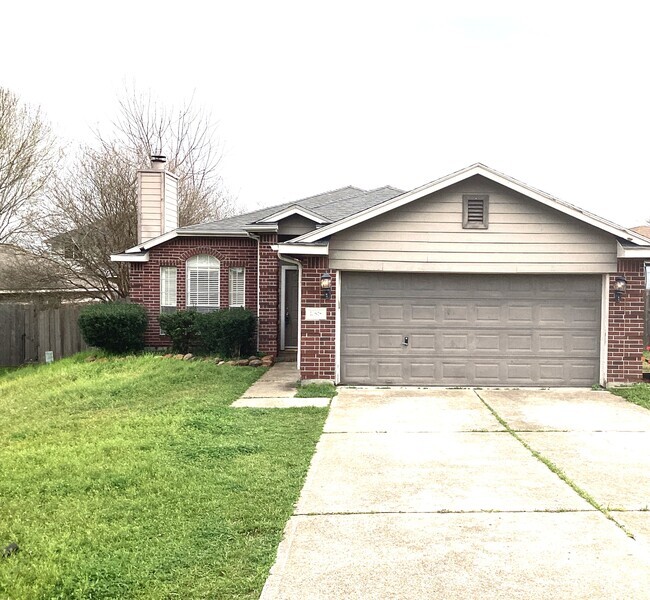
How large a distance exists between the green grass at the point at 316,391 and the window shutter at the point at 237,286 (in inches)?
203

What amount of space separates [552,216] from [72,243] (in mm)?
15042

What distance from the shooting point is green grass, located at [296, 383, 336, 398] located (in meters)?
10.9

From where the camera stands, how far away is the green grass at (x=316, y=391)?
10.9 m

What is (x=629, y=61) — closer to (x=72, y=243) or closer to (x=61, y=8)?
(x=61, y=8)

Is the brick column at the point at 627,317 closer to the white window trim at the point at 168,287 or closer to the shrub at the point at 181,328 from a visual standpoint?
the shrub at the point at 181,328

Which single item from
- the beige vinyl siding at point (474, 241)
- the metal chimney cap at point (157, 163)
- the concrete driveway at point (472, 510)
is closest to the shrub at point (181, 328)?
the metal chimney cap at point (157, 163)

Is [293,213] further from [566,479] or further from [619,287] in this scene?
[566,479]

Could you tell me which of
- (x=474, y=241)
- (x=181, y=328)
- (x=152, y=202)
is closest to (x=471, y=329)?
(x=474, y=241)

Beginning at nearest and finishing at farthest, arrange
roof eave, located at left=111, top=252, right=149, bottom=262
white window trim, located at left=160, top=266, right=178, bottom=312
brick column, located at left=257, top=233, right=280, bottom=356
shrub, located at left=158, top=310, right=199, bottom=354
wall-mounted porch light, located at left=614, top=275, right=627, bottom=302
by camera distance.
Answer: wall-mounted porch light, located at left=614, top=275, right=627, bottom=302 < brick column, located at left=257, top=233, right=280, bottom=356 < shrub, located at left=158, top=310, right=199, bottom=354 < roof eave, located at left=111, top=252, right=149, bottom=262 < white window trim, located at left=160, top=266, right=178, bottom=312

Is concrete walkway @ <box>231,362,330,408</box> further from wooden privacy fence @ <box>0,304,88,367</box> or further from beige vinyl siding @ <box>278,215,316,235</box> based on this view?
wooden privacy fence @ <box>0,304,88,367</box>

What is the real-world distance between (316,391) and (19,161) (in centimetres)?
1603

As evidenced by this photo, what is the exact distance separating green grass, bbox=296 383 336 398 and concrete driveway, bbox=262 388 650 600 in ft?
5.12

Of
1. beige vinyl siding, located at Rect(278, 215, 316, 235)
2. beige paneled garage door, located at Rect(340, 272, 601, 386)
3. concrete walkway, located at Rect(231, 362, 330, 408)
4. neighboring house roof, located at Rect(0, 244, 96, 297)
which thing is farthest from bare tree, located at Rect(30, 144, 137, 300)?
beige paneled garage door, located at Rect(340, 272, 601, 386)

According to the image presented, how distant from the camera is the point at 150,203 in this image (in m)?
17.2
